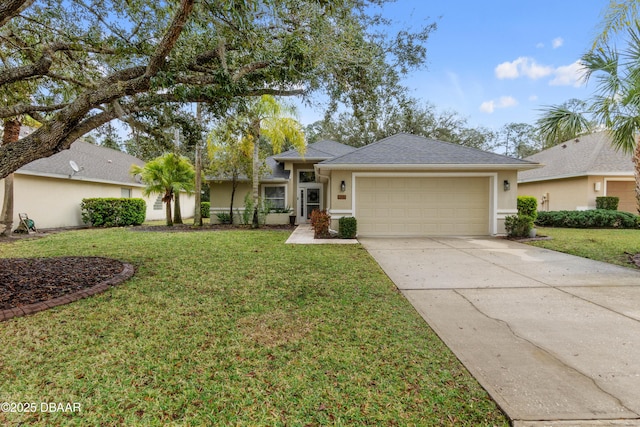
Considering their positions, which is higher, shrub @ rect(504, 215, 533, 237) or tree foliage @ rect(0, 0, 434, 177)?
tree foliage @ rect(0, 0, 434, 177)

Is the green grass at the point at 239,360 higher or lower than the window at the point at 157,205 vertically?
lower

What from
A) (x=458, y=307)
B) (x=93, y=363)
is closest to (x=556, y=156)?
(x=458, y=307)

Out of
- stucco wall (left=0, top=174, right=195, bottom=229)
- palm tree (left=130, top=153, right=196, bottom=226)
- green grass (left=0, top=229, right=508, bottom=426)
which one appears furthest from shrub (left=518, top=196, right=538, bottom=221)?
stucco wall (left=0, top=174, right=195, bottom=229)

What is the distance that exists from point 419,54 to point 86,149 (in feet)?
63.0

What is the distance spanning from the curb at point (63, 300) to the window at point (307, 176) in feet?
38.5

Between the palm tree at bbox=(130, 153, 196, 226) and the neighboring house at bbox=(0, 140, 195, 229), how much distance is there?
248 cm

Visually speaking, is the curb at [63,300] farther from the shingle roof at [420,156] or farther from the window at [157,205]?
the window at [157,205]

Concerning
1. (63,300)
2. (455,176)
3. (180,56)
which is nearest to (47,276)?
(63,300)

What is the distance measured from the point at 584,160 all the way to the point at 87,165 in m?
25.1

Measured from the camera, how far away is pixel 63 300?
4180 millimetres

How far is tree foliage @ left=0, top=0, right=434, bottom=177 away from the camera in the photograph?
4.17 metres

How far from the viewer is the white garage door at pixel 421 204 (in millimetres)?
11070

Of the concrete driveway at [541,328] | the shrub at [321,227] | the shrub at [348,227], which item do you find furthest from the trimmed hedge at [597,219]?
the shrub at [321,227]

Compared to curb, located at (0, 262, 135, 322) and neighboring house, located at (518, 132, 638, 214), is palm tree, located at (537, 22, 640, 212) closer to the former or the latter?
neighboring house, located at (518, 132, 638, 214)
